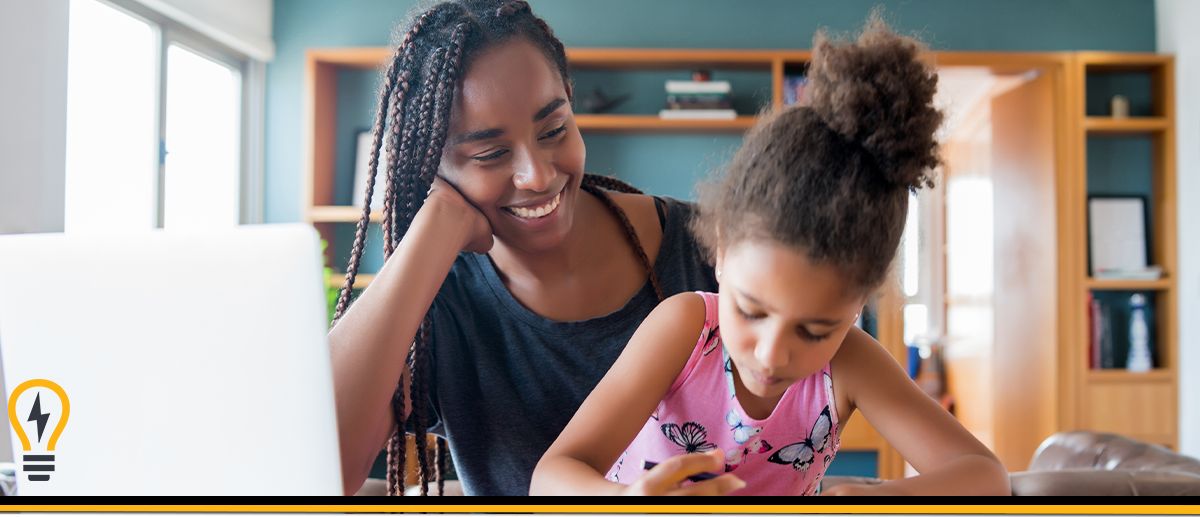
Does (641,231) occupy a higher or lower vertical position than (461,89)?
lower

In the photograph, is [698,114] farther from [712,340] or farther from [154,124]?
[712,340]

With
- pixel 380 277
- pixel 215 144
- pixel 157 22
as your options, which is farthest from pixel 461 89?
pixel 215 144

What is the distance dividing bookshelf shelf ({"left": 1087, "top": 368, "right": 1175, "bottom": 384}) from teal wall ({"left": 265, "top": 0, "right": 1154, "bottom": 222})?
1549 mm

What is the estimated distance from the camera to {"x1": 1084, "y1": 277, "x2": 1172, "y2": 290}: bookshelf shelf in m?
3.34

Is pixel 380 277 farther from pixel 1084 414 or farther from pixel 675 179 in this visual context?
pixel 1084 414

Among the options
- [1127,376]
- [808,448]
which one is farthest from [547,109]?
[1127,376]

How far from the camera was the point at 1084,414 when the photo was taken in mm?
3342

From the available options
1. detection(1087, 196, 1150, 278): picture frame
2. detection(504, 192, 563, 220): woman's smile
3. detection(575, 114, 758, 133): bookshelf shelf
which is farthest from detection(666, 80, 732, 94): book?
detection(504, 192, 563, 220): woman's smile

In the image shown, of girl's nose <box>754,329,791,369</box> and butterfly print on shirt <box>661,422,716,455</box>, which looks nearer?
girl's nose <box>754,329,791,369</box>

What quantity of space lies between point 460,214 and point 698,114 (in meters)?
2.58

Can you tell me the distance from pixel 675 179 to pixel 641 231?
2.55m

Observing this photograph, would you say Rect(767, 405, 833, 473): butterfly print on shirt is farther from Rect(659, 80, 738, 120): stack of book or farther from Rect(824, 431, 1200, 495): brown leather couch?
Rect(659, 80, 738, 120): stack of book

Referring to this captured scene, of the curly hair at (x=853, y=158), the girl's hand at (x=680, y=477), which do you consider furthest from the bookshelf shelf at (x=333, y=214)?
the girl's hand at (x=680, y=477)

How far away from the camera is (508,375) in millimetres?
1051
